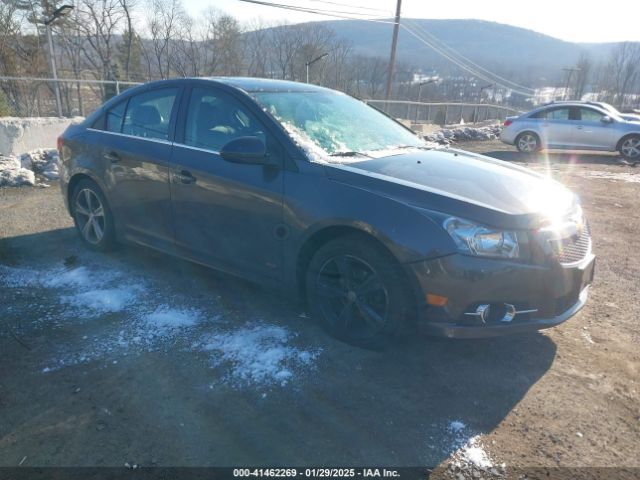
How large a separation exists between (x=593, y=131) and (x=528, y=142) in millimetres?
1660

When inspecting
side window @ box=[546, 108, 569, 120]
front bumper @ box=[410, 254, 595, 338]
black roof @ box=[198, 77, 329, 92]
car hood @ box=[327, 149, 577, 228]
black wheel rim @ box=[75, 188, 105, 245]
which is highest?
black roof @ box=[198, 77, 329, 92]

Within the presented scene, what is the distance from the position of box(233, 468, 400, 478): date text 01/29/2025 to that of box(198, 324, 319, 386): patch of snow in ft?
2.10

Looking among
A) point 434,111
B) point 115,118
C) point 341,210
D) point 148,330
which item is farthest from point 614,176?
point 434,111

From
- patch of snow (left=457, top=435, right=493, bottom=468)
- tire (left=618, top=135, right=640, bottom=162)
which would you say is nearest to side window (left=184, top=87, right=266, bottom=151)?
patch of snow (left=457, top=435, right=493, bottom=468)

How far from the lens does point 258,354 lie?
3043mm

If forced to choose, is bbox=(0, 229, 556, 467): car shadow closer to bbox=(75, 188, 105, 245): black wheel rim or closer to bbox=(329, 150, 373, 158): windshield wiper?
bbox=(329, 150, 373, 158): windshield wiper

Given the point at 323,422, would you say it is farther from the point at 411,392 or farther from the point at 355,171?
the point at 355,171

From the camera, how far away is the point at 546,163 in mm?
12391

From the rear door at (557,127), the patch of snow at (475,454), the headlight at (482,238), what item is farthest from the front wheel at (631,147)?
the patch of snow at (475,454)

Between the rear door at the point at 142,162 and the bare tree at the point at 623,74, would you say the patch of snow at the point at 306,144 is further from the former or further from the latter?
the bare tree at the point at 623,74

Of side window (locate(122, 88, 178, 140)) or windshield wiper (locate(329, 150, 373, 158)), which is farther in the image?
side window (locate(122, 88, 178, 140))

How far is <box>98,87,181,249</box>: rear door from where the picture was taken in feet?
12.7

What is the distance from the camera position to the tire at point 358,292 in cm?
285

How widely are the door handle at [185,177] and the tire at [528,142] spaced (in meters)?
12.6
